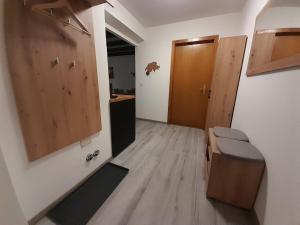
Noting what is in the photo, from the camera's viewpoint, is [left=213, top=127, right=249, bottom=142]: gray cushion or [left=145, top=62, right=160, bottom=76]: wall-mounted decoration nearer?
[left=213, top=127, right=249, bottom=142]: gray cushion

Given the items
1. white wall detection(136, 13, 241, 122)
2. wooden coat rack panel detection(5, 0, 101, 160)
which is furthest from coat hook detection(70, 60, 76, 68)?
white wall detection(136, 13, 241, 122)

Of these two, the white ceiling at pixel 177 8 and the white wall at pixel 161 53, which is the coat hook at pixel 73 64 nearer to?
the white ceiling at pixel 177 8

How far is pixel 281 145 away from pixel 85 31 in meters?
1.98

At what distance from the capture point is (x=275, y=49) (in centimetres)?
119

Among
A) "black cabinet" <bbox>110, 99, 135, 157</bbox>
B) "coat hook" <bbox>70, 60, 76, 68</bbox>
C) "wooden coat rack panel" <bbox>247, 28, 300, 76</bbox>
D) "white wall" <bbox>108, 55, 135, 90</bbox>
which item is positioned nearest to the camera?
"wooden coat rack panel" <bbox>247, 28, 300, 76</bbox>

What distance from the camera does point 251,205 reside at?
1.21 meters

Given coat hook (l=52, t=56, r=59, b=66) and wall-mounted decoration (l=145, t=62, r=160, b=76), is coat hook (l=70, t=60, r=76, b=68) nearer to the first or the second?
coat hook (l=52, t=56, r=59, b=66)

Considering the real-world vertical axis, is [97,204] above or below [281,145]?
below

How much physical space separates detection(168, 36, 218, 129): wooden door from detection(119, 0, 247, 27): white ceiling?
48 centimetres

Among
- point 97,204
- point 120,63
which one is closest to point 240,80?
point 97,204

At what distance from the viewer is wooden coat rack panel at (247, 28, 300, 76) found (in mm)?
874

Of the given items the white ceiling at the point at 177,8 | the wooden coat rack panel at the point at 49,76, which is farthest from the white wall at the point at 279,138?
the wooden coat rack panel at the point at 49,76

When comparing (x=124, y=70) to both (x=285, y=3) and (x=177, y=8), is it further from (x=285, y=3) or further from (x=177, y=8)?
(x=285, y=3)

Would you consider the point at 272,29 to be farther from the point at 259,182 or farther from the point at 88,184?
the point at 88,184
